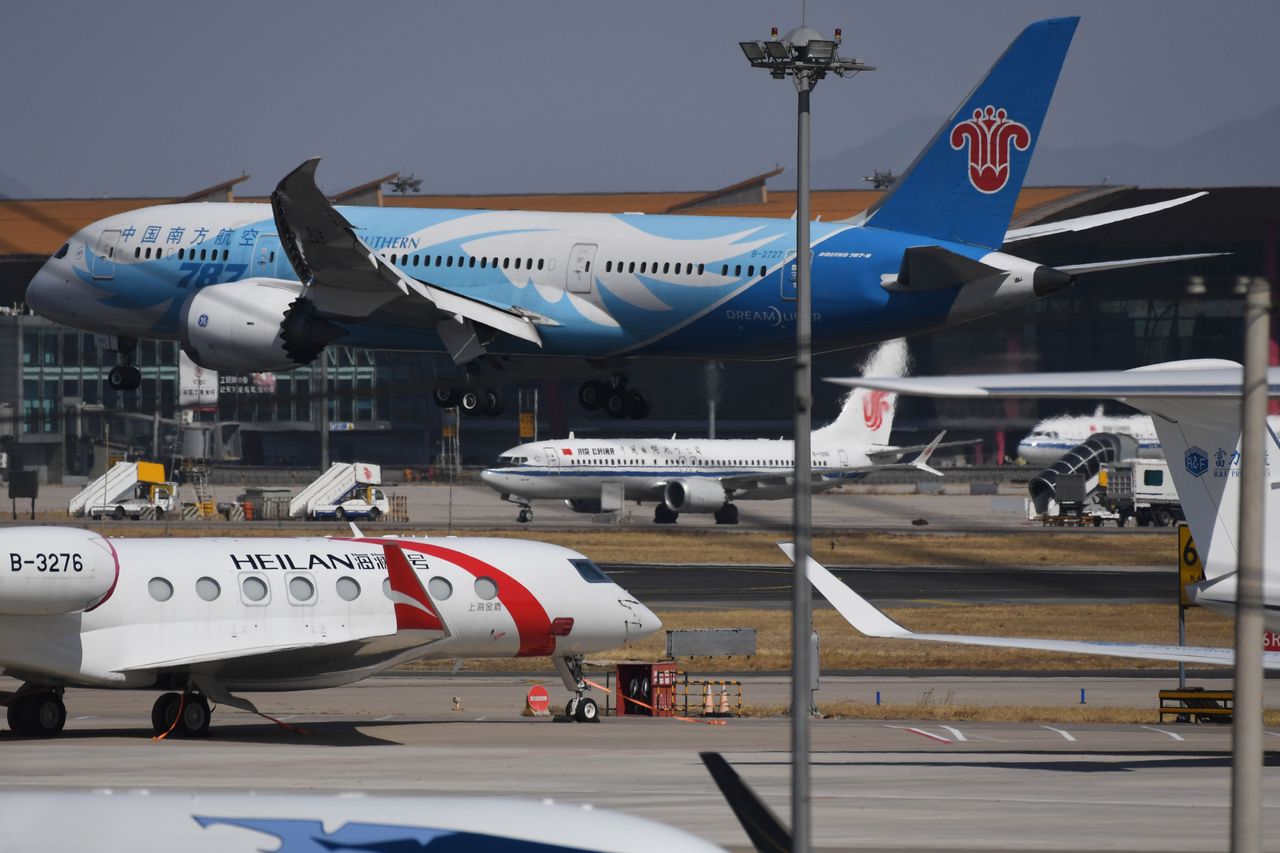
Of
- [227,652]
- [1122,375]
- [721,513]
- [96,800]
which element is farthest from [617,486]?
[96,800]

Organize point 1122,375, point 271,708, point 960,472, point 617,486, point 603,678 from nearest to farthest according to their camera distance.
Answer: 1. point 1122,375
2. point 271,708
3. point 603,678
4. point 617,486
5. point 960,472

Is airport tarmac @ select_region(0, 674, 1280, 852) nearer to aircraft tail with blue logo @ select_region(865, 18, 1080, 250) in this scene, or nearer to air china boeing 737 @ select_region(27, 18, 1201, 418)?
air china boeing 737 @ select_region(27, 18, 1201, 418)

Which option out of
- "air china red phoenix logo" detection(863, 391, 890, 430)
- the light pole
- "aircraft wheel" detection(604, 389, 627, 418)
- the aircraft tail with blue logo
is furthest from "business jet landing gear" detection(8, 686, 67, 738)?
"air china red phoenix logo" detection(863, 391, 890, 430)

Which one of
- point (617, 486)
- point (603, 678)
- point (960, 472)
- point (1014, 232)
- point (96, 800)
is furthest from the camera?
point (960, 472)

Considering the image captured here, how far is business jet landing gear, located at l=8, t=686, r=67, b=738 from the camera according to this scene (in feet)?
93.6

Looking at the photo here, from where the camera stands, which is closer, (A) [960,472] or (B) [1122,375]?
(B) [1122,375]

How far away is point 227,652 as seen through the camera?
1134 inches

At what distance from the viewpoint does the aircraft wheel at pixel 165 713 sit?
28.7 metres

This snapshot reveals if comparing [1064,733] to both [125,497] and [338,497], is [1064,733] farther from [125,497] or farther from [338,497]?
[125,497]

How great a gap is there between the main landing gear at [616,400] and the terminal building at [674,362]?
183cm

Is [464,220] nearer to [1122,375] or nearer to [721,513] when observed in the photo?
[1122,375]

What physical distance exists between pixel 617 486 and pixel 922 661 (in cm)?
4063

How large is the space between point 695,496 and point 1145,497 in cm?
2139

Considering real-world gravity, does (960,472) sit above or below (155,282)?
below
